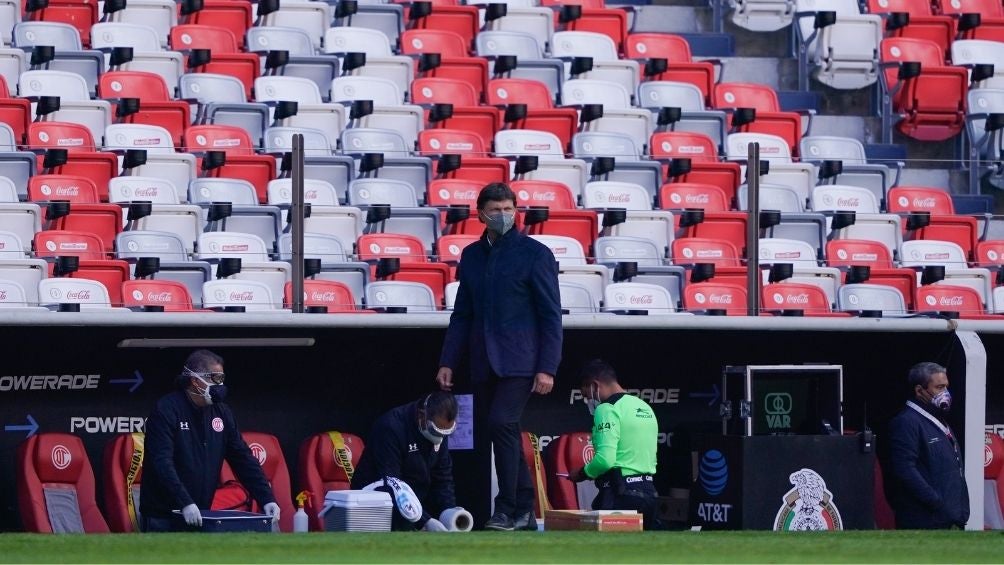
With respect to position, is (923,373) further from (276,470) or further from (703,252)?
(703,252)

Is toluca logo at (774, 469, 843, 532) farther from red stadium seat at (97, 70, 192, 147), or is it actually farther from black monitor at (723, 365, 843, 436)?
red stadium seat at (97, 70, 192, 147)

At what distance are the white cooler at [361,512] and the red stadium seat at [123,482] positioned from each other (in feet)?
4.63

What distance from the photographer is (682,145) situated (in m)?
14.4

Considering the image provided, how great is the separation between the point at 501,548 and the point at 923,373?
376 cm

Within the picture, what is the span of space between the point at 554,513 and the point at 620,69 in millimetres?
7976

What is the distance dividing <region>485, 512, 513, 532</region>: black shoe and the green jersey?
96 centimetres

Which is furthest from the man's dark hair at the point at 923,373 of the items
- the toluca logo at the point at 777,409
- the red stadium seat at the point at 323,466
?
the red stadium seat at the point at 323,466

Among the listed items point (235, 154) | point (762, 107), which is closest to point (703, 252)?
point (762, 107)

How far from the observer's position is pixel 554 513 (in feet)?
25.9

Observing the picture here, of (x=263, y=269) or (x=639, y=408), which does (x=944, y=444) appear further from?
(x=263, y=269)

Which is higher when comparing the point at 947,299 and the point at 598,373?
the point at 947,299

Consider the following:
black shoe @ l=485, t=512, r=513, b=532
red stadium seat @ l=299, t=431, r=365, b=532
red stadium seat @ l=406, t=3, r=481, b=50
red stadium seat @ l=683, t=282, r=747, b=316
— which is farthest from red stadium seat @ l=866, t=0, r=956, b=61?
black shoe @ l=485, t=512, r=513, b=532

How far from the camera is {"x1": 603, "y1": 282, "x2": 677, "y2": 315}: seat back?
11.6 metres

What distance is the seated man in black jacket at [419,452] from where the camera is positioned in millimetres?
8312
